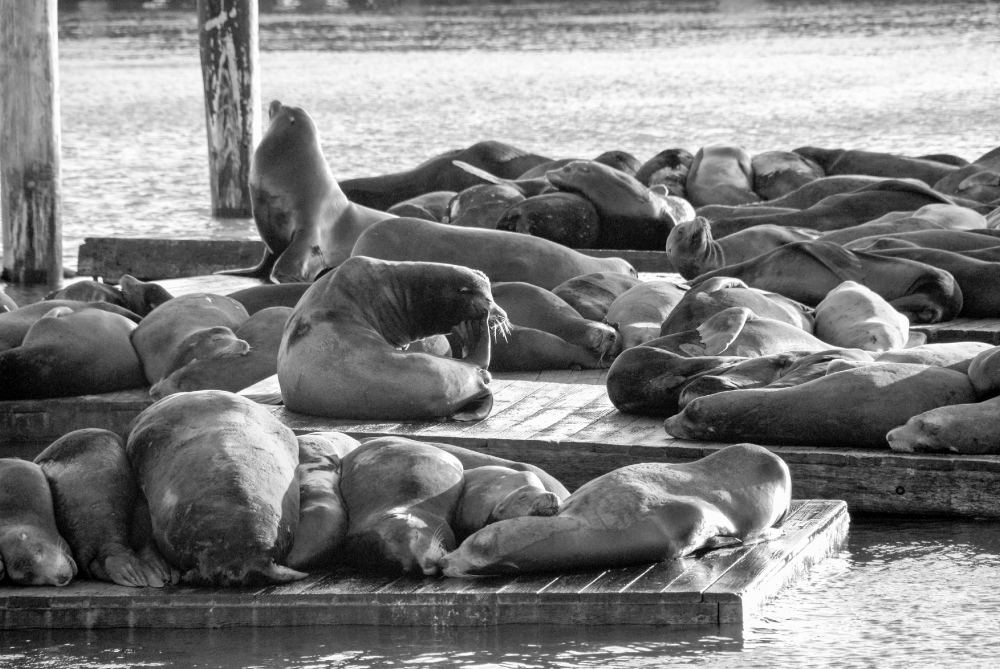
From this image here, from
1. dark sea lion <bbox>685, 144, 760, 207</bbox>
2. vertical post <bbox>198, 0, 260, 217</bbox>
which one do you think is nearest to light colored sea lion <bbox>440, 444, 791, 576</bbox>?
Result: dark sea lion <bbox>685, 144, 760, 207</bbox>

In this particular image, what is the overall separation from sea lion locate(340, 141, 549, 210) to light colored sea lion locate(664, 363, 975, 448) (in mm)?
5989

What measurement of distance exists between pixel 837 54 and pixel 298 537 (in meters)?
30.6

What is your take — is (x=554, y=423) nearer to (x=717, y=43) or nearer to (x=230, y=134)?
(x=230, y=134)

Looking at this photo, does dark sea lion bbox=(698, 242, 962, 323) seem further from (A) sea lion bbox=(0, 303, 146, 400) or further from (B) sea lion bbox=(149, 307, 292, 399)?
(A) sea lion bbox=(0, 303, 146, 400)

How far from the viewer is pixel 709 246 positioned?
8086 millimetres

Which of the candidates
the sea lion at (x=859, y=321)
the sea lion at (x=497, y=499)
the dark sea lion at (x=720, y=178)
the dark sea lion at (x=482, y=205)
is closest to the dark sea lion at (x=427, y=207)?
the dark sea lion at (x=482, y=205)

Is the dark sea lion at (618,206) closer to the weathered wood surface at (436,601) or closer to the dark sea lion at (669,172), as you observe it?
the dark sea lion at (669,172)

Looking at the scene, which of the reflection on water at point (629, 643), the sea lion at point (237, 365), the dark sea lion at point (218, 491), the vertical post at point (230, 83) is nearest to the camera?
the reflection on water at point (629, 643)

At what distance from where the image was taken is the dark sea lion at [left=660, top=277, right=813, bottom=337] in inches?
243

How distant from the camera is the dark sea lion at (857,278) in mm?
6988

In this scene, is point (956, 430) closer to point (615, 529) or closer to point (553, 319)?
point (615, 529)

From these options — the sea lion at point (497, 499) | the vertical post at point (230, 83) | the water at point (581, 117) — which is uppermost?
the vertical post at point (230, 83)

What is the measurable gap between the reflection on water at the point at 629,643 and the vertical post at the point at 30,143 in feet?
20.4

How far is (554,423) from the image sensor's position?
545cm
